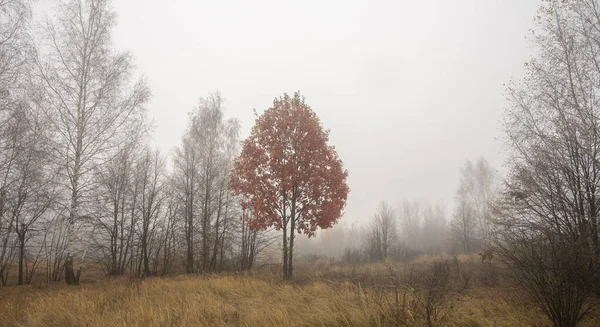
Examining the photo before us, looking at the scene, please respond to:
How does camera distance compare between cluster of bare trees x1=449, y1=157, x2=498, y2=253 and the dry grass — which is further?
cluster of bare trees x1=449, y1=157, x2=498, y2=253

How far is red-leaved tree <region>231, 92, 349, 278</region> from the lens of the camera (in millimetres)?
10570

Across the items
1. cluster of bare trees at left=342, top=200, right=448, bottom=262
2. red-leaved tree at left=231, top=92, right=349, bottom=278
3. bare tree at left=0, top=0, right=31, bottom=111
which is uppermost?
bare tree at left=0, top=0, right=31, bottom=111

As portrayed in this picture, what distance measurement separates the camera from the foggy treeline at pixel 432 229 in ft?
87.5

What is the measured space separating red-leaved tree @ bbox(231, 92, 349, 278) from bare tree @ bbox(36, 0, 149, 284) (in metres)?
6.45

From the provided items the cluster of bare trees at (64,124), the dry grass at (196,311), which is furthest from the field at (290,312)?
the cluster of bare trees at (64,124)

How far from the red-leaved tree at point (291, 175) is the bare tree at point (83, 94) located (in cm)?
645

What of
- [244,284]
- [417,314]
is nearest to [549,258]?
[417,314]

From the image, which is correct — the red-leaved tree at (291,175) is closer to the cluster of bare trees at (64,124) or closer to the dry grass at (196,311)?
the dry grass at (196,311)

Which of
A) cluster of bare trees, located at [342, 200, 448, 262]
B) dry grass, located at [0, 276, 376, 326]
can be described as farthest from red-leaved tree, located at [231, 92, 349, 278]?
cluster of bare trees, located at [342, 200, 448, 262]

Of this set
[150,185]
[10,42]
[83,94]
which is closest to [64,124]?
[83,94]

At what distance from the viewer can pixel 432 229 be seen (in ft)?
177

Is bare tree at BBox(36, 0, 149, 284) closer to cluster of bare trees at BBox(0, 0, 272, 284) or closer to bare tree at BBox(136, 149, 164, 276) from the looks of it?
cluster of bare trees at BBox(0, 0, 272, 284)

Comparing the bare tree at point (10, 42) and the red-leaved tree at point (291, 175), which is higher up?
the bare tree at point (10, 42)

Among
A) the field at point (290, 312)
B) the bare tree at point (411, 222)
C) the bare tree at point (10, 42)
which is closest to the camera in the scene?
the field at point (290, 312)
